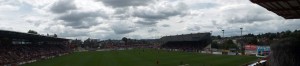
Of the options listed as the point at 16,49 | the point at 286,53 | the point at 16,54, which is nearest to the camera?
the point at 286,53

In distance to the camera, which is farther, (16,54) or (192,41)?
(192,41)

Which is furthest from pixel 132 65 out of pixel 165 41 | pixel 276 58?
pixel 165 41

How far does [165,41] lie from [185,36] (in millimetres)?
33696

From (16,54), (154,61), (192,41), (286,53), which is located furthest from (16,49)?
(286,53)

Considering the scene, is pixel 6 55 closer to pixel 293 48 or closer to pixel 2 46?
pixel 2 46

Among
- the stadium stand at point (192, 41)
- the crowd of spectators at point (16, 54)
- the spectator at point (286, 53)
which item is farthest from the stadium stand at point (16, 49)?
the spectator at point (286, 53)

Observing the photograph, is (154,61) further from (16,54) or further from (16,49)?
(16,49)

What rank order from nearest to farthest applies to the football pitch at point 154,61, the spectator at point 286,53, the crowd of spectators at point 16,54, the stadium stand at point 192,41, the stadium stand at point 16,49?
1. the spectator at point 286,53
2. the football pitch at point 154,61
3. the crowd of spectators at point 16,54
4. the stadium stand at point 16,49
5. the stadium stand at point 192,41

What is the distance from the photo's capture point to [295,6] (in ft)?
43.7

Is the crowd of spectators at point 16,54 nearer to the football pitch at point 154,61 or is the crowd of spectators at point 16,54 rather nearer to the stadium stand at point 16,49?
the stadium stand at point 16,49

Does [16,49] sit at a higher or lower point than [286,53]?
lower

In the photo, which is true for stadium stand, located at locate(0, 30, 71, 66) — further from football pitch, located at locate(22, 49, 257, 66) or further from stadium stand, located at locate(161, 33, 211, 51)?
stadium stand, located at locate(161, 33, 211, 51)

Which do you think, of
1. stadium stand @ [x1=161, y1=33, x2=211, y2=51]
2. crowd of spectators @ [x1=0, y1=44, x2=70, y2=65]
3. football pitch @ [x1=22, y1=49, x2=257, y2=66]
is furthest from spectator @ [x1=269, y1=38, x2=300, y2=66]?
stadium stand @ [x1=161, y1=33, x2=211, y2=51]

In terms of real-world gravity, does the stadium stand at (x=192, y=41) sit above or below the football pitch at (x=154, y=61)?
above
